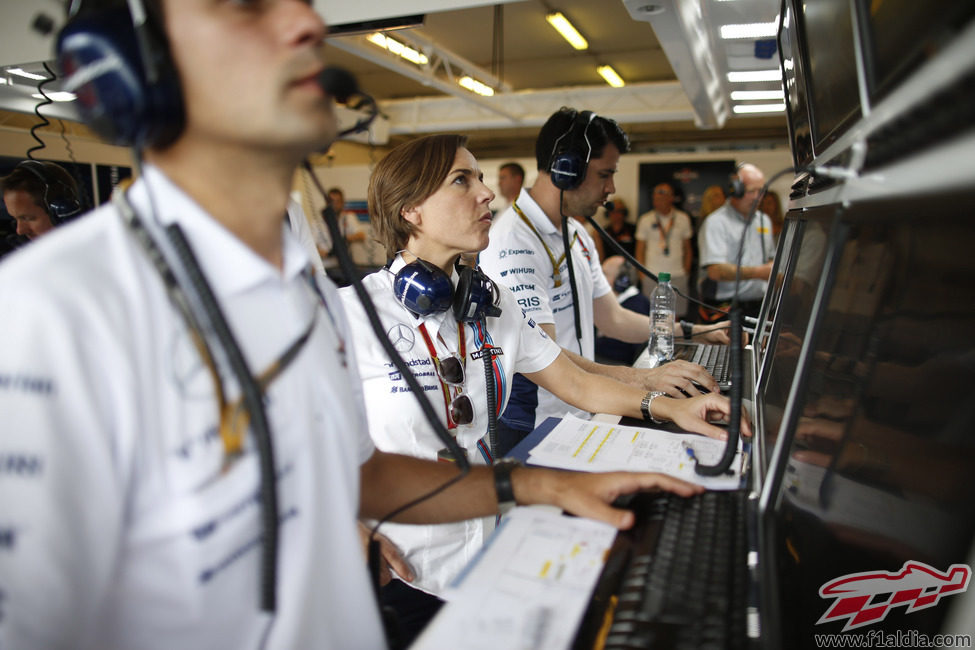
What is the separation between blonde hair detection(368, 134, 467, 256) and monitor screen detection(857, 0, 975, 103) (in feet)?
3.25

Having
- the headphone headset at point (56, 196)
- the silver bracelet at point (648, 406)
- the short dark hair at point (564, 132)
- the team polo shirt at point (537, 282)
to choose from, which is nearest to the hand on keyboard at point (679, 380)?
the silver bracelet at point (648, 406)

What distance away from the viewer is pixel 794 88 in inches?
68.9

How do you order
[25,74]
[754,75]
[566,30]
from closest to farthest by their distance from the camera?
[25,74] < [754,75] < [566,30]

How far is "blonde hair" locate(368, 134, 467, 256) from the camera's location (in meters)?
1.59

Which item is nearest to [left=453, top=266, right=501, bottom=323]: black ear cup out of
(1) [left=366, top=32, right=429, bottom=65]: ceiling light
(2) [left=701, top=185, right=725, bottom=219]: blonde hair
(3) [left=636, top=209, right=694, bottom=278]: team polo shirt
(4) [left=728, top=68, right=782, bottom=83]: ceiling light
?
(4) [left=728, top=68, right=782, bottom=83]: ceiling light

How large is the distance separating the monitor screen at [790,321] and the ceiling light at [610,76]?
302 inches

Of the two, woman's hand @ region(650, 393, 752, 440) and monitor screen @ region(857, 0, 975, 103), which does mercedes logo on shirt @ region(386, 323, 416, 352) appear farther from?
monitor screen @ region(857, 0, 975, 103)

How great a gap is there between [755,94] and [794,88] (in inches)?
126

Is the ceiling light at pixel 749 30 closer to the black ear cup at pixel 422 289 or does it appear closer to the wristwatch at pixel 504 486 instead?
the black ear cup at pixel 422 289

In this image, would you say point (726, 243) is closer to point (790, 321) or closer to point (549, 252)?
point (549, 252)

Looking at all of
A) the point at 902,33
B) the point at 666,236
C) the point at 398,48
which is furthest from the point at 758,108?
the point at 902,33

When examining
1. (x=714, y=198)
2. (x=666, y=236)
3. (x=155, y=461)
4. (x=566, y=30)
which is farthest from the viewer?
(x=666, y=236)

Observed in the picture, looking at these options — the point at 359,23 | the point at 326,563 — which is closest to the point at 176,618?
the point at 326,563

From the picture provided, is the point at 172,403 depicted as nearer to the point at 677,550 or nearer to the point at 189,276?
the point at 189,276
